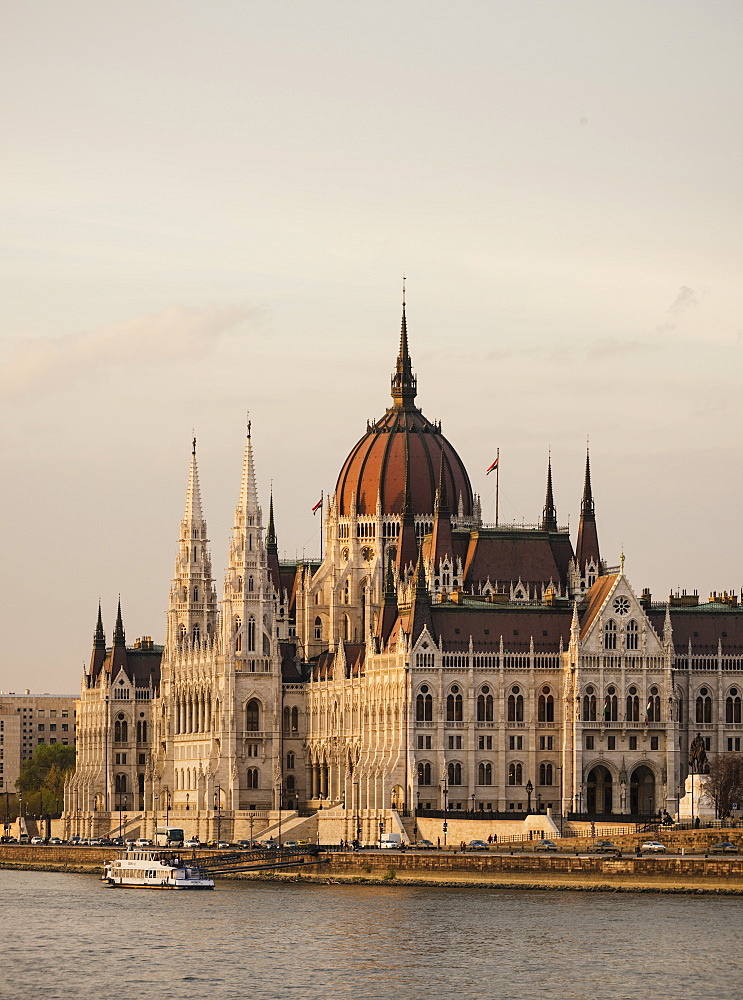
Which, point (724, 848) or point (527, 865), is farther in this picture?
point (527, 865)

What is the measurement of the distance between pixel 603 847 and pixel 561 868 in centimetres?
673

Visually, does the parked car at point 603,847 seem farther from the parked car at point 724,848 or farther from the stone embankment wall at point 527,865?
the parked car at point 724,848

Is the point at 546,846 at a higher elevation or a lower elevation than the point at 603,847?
higher

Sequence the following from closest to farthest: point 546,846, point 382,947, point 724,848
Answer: point 382,947, point 724,848, point 546,846

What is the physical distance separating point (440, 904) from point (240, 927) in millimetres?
14676

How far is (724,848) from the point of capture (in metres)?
181

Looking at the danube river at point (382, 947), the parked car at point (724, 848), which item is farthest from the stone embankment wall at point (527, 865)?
the parked car at point (724, 848)

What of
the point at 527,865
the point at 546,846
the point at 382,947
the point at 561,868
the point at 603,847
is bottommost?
the point at 382,947

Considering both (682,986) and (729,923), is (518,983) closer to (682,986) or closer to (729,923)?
(682,986)

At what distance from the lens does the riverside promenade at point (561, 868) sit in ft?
563

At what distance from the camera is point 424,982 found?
142 metres

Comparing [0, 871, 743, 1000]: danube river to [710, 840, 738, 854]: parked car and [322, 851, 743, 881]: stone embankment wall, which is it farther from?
[710, 840, 738, 854]: parked car

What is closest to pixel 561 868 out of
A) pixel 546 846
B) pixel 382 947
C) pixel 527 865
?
pixel 527 865

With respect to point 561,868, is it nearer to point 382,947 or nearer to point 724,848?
point 724,848
